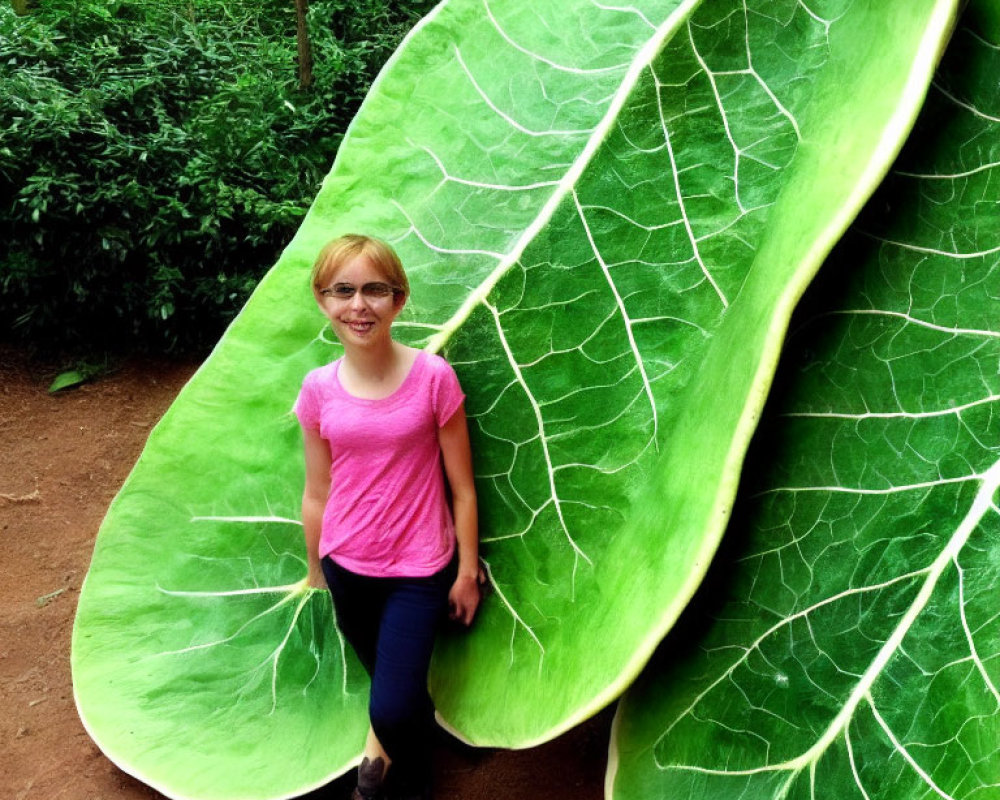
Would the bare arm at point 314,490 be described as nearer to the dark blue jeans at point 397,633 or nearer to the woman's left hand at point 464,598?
the dark blue jeans at point 397,633

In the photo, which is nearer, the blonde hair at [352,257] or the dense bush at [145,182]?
the blonde hair at [352,257]

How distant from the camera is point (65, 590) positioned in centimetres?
229

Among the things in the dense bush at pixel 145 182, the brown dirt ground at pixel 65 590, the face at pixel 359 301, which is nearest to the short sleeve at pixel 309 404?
the face at pixel 359 301

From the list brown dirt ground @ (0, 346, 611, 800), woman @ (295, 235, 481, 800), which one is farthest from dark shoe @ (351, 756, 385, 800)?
brown dirt ground @ (0, 346, 611, 800)

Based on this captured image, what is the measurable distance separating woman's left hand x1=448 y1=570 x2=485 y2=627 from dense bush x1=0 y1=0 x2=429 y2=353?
203 centimetres

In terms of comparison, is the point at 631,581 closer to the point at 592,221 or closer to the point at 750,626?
the point at 750,626

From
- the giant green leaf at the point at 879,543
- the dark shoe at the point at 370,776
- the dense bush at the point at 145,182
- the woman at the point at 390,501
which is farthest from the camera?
the dense bush at the point at 145,182

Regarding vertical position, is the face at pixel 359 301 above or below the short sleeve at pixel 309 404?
above

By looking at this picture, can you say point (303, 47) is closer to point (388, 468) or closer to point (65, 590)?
point (65, 590)

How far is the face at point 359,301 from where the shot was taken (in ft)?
4.78

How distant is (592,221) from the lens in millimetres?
1602

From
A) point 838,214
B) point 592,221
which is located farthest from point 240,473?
point 838,214

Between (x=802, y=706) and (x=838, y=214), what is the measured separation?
25.7 inches

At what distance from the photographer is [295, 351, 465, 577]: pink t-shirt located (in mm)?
1536
